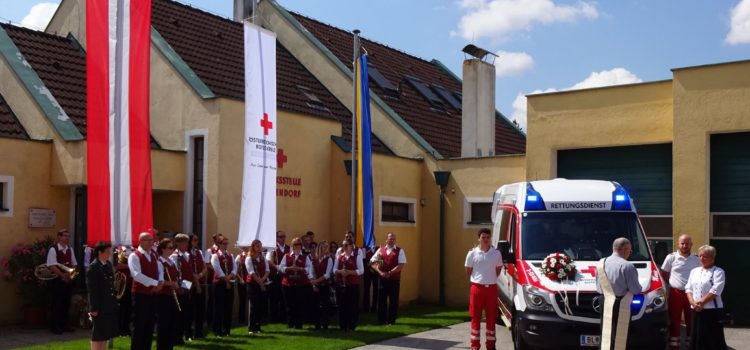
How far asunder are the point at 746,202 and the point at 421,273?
823 centimetres

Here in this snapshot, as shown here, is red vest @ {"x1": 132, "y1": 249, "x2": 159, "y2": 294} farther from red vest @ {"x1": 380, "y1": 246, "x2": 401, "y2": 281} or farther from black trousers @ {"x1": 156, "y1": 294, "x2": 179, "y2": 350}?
red vest @ {"x1": 380, "y1": 246, "x2": 401, "y2": 281}

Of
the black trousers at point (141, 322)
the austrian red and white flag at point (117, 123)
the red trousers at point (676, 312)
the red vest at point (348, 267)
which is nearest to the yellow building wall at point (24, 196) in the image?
the austrian red and white flag at point (117, 123)

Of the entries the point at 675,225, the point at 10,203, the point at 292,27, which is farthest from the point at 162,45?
the point at 675,225

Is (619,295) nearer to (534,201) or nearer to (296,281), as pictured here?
(534,201)

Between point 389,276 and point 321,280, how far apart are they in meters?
1.37

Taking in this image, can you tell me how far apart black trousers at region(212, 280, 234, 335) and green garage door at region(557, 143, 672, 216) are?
8216 millimetres

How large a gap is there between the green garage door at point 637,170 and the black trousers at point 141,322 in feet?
34.7

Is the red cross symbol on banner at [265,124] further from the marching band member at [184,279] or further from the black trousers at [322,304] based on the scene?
the black trousers at [322,304]

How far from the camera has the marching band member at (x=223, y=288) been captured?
15.0m

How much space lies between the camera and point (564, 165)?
19359mm

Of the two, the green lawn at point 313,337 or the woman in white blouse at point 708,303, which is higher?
the woman in white blouse at point 708,303

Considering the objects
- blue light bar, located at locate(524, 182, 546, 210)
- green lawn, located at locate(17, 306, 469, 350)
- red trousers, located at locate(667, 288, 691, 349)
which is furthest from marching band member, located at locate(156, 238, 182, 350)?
red trousers, located at locate(667, 288, 691, 349)

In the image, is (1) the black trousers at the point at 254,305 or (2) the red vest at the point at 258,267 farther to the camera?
(2) the red vest at the point at 258,267

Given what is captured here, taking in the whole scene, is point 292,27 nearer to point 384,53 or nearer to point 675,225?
point 384,53
